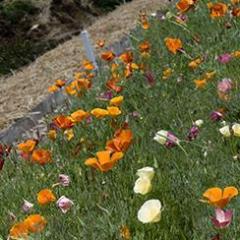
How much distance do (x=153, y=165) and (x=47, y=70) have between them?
305 inches

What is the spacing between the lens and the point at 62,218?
295 cm

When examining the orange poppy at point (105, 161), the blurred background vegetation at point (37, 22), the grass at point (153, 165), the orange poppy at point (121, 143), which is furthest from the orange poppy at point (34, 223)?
the blurred background vegetation at point (37, 22)

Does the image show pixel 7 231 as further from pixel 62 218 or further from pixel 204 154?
pixel 204 154

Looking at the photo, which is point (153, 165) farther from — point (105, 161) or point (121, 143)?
point (105, 161)

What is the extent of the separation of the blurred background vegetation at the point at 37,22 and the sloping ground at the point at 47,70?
2.92 ft

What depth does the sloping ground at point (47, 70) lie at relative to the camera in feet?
29.5

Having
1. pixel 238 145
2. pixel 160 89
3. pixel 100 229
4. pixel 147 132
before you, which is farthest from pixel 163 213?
pixel 160 89

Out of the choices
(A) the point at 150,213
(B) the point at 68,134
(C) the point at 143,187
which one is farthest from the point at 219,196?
(B) the point at 68,134

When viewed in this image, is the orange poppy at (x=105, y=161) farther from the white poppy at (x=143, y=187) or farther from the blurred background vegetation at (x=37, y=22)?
the blurred background vegetation at (x=37, y=22)

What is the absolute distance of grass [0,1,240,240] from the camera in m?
2.74

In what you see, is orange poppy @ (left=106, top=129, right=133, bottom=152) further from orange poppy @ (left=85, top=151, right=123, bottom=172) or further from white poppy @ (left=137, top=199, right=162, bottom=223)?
white poppy @ (left=137, top=199, right=162, bottom=223)

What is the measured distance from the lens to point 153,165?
10.9 feet

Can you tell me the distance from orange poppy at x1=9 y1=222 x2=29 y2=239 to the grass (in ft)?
0.36

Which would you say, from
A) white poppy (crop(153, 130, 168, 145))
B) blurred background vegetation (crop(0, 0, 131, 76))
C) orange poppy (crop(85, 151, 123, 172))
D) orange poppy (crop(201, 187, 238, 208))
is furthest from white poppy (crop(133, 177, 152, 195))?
blurred background vegetation (crop(0, 0, 131, 76))
